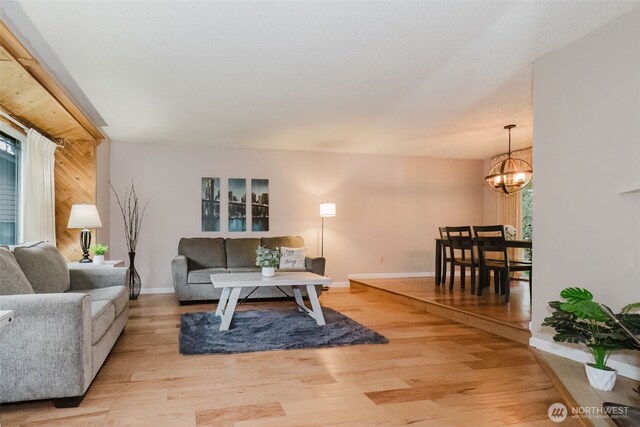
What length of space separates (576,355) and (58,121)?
17.4ft

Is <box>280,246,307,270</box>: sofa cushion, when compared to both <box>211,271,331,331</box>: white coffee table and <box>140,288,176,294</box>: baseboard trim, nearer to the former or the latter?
<box>211,271,331,331</box>: white coffee table

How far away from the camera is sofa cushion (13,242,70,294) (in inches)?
122

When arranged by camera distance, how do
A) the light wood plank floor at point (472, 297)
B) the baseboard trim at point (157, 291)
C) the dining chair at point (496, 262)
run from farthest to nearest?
the baseboard trim at point (157, 291), the dining chair at point (496, 262), the light wood plank floor at point (472, 297)

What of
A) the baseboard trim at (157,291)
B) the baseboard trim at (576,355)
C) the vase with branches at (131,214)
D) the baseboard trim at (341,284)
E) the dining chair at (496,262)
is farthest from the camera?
the baseboard trim at (341,284)

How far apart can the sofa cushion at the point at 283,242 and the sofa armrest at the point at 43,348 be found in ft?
13.3

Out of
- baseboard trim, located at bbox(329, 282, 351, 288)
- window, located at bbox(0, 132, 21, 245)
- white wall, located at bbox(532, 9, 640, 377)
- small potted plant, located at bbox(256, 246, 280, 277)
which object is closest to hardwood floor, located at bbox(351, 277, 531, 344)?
baseboard trim, located at bbox(329, 282, 351, 288)

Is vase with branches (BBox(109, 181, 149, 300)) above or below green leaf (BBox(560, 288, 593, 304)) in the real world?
above

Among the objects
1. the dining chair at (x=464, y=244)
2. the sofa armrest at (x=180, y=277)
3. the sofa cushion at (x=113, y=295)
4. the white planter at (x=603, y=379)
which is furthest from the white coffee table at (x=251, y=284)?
the white planter at (x=603, y=379)

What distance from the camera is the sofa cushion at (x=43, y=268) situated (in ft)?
10.2

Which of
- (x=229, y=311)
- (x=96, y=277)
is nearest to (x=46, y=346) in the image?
(x=96, y=277)

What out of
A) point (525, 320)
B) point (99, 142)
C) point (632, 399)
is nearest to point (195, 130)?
point (99, 142)

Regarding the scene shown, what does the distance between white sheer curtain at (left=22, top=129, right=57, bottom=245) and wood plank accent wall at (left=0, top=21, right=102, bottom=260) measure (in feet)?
0.75

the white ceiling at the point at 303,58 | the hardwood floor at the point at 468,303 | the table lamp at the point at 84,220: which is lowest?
the hardwood floor at the point at 468,303

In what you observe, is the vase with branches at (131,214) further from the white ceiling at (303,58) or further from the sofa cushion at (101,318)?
the sofa cushion at (101,318)
